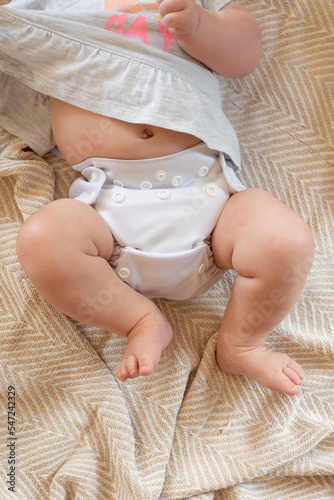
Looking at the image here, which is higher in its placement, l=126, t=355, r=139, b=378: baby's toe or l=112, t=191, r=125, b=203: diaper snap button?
l=112, t=191, r=125, b=203: diaper snap button

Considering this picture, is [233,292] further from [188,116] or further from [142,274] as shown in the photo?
[188,116]

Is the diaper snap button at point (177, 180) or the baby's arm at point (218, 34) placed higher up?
the baby's arm at point (218, 34)

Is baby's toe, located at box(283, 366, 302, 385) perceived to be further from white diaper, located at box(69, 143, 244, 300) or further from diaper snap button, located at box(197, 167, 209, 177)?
diaper snap button, located at box(197, 167, 209, 177)

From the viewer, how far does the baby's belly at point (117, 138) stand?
1084mm

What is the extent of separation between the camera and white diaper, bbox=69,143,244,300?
3.49 ft

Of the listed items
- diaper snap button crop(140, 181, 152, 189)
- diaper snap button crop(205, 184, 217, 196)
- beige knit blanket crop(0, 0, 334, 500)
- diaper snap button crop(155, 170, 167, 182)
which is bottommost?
beige knit blanket crop(0, 0, 334, 500)

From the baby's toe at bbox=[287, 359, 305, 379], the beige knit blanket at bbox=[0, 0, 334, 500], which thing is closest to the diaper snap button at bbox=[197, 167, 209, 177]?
the beige knit blanket at bbox=[0, 0, 334, 500]

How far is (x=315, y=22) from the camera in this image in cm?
126

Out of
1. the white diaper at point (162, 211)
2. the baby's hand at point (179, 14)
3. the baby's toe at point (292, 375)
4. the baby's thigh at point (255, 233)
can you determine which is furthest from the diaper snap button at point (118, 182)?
the baby's toe at point (292, 375)

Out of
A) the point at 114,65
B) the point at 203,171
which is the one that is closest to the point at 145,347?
the point at 203,171

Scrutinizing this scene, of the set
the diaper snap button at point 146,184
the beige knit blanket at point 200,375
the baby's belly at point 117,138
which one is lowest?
the beige knit blanket at point 200,375

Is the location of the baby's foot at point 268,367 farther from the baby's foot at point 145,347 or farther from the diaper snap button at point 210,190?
the diaper snap button at point 210,190

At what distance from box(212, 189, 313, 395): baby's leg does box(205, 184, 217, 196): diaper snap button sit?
1.6 inches

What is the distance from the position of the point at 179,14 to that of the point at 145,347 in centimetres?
64
